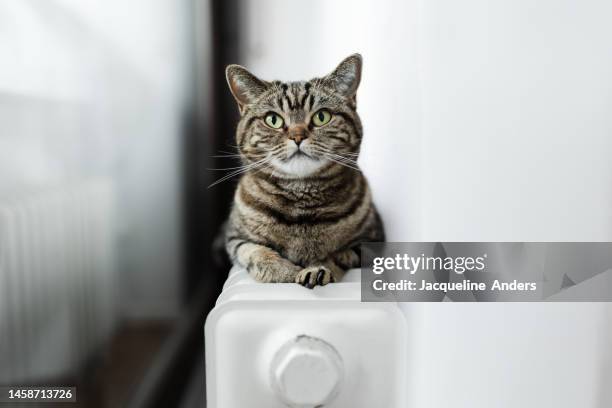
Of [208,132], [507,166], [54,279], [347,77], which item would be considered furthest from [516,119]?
[54,279]

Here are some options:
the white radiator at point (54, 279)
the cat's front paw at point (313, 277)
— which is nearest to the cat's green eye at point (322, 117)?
the cat's front paw at point (313, 277)

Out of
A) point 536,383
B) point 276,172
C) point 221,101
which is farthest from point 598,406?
point 221,101

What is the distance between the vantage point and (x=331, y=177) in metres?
0.43

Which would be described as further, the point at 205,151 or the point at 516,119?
the point at 205,151

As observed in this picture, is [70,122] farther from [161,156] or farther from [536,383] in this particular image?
[536,383]

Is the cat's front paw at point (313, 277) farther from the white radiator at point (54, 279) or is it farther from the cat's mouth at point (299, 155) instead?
the white radiator at point (54, 279)

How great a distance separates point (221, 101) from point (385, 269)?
1.05 ft

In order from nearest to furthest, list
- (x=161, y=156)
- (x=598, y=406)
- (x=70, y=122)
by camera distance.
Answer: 1. (x=598, y=406)
2. (x=70, y=122)
3. (x=161, y=156)

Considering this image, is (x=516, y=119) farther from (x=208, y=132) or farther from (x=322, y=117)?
(x=208, y=132)

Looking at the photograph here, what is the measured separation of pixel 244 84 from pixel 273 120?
0.04m

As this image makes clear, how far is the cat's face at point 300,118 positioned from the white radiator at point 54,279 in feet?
0.96

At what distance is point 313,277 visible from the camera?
0.39 m

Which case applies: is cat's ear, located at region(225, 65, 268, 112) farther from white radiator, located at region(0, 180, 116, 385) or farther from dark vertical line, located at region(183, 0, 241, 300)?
white radiator, located at region(0, 180, 116, 385)

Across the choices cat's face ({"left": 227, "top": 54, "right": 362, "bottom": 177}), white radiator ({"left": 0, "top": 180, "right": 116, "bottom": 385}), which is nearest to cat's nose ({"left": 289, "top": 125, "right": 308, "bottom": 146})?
cat's face ({"left": 227, "top": 54, "right": 362, "bottom": 177})
